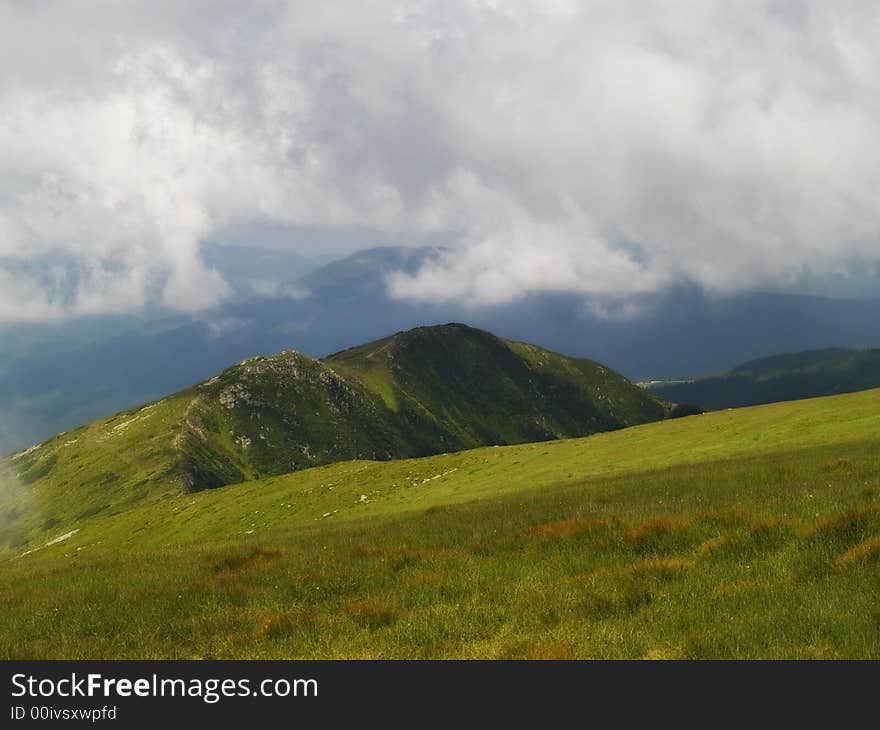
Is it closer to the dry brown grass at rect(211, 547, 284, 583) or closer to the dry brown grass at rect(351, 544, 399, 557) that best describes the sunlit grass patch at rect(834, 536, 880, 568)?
the dry brown grass at rect(351, 544, 399, 557)

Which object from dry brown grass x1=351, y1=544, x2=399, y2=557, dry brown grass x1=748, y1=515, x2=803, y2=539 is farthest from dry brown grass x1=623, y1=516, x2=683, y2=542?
dry brown grass x1=351, y1=544, x2=399, y2=557

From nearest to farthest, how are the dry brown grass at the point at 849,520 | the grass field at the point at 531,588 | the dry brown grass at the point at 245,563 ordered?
the grass field at the point at 531,588, the dry brown grass at the point at 849,520, the dry brown grass at the point at 245,563

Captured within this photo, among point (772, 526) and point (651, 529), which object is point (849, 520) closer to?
point (772, 526)

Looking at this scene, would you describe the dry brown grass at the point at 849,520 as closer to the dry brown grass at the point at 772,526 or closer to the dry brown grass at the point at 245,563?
the dry brown grass at the point at 772,526

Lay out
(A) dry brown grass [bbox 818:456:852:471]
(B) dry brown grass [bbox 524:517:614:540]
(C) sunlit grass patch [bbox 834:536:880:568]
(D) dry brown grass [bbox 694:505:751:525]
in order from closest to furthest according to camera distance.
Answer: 1. (C) sunlit grass patch [bbox 834:536:880:568]
2. (D) dry brown grass [bbox 694:505:751:525]
3. (B) dry brown grass [bbox 524:517:614:540]
4. (A) dry brown grass [bbox 818:456:852:471]

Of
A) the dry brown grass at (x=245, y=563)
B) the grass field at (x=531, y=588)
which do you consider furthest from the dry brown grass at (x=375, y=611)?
the dry brown grass at (x=245, y=563)

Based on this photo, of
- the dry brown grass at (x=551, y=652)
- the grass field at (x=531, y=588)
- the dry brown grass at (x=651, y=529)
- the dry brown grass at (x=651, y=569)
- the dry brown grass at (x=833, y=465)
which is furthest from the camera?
the dry brown grass at (x=833, y=465)

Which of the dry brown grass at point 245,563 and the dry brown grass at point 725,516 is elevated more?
the dry brown grass at point 725,516

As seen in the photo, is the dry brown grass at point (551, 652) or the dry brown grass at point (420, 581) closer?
the dry brown grass at point (551, 652)

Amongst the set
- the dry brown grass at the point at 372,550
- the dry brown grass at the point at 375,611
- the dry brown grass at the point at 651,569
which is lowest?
the dry brown grass at the point at 372,550

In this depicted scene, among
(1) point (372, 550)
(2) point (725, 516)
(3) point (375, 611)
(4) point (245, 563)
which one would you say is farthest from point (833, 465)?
(4) point (245, 563)

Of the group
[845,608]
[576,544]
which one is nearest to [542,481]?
[576,544]
